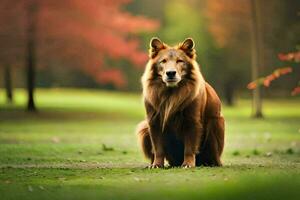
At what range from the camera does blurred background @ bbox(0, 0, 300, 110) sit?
31359 millimetres

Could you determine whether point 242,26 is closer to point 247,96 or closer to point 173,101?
point 247,96

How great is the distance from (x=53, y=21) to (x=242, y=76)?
50.7ft

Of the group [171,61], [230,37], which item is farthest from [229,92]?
[171,61]

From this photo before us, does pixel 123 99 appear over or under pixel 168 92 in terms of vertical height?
under

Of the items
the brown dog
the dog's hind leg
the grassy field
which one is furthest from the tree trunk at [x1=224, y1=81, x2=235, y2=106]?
the brown dog

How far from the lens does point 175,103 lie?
10.7m

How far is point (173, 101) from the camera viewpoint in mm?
10711

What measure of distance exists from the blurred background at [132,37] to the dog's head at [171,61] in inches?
794

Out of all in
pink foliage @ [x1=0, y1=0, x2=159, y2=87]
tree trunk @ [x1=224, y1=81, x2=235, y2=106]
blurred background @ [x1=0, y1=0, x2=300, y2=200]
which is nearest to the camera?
blurred background @ [x1=0, y1=0, x2=300, y2=200]

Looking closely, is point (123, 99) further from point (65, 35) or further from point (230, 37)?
point (65, 35)

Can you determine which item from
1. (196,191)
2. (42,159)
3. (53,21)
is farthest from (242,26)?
(196,191)

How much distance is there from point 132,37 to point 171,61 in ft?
137

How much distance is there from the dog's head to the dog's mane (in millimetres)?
42

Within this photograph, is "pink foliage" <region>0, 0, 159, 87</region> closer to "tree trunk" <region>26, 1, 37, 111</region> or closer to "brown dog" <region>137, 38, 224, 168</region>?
"tree trunk" <region>26, 1, 37, 111</region>
